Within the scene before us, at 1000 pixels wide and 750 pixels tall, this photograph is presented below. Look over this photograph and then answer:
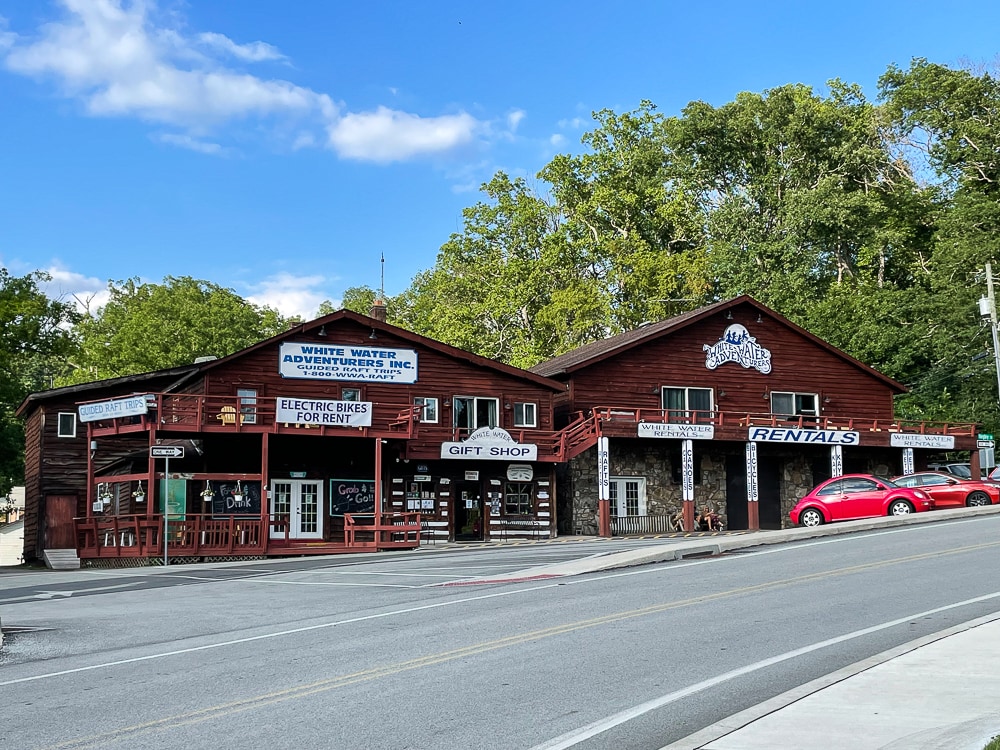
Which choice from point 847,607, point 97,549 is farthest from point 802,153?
point 847,607

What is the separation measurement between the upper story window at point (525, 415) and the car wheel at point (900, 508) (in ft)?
43.8

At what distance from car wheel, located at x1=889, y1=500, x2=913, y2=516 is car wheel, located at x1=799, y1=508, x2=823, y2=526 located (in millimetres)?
2015

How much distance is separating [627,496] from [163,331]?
1438 inches

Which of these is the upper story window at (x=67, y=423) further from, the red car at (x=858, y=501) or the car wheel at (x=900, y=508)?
the car wheel at (x=900, y=508)

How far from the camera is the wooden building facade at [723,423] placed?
42.5 meters

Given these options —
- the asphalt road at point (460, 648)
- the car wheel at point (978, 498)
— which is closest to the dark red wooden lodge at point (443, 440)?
the car wheel at point (978, 498)

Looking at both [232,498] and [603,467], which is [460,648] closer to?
[232,498]

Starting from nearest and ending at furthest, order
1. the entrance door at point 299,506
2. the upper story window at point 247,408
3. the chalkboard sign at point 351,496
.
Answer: the upper story window at point 247,408 → the entrance door at point 299,506 → the chalkboard sign at point 351,496

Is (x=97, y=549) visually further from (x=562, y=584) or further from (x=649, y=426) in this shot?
(x=649, y=426)

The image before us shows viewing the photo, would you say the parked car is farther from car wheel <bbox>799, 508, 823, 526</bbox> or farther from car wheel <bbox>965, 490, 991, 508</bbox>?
car wheel <bbox>799, 508, 823, 526</bbox>

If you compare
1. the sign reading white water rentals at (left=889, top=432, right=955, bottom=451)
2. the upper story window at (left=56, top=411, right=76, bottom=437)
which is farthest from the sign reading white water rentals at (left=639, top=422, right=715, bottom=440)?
the upper story window at (left=56, top=411, right=76, bottom=437)

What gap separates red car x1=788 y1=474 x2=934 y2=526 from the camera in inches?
1298

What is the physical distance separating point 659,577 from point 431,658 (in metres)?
8.57

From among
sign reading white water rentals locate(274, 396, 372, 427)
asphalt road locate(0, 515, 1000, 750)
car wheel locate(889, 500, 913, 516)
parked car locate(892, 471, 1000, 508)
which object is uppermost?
sign reading white water rentals locate(274, 396, 372, 427)
